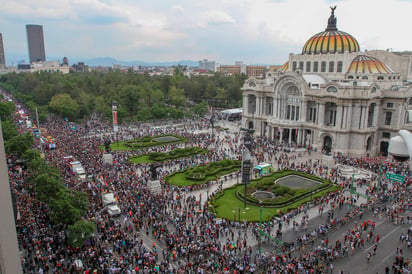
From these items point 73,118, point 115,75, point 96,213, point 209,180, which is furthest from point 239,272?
point 115,75

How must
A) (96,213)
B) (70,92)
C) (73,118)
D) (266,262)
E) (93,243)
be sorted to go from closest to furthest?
(266,262)
(93,243)
(96,213)
(73,118)
(70,92)

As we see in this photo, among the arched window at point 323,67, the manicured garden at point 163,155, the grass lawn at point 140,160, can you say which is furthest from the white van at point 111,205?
the arched window at point 323,67

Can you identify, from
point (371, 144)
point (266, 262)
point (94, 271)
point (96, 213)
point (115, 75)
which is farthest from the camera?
point (115, 75)

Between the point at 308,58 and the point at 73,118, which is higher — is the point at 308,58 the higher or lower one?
the higher one

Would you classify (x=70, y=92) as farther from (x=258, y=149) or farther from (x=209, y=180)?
(x=209, y=180)

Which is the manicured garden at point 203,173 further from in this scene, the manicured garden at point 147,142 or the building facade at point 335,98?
the building facade at point 335,98

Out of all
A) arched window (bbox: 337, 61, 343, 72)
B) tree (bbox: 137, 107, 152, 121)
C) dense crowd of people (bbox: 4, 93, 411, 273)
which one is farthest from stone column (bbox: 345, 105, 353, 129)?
tree (bbox: 137, 107, 152, 121)

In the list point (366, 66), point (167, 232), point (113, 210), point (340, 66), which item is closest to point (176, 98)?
point (340, 66)
